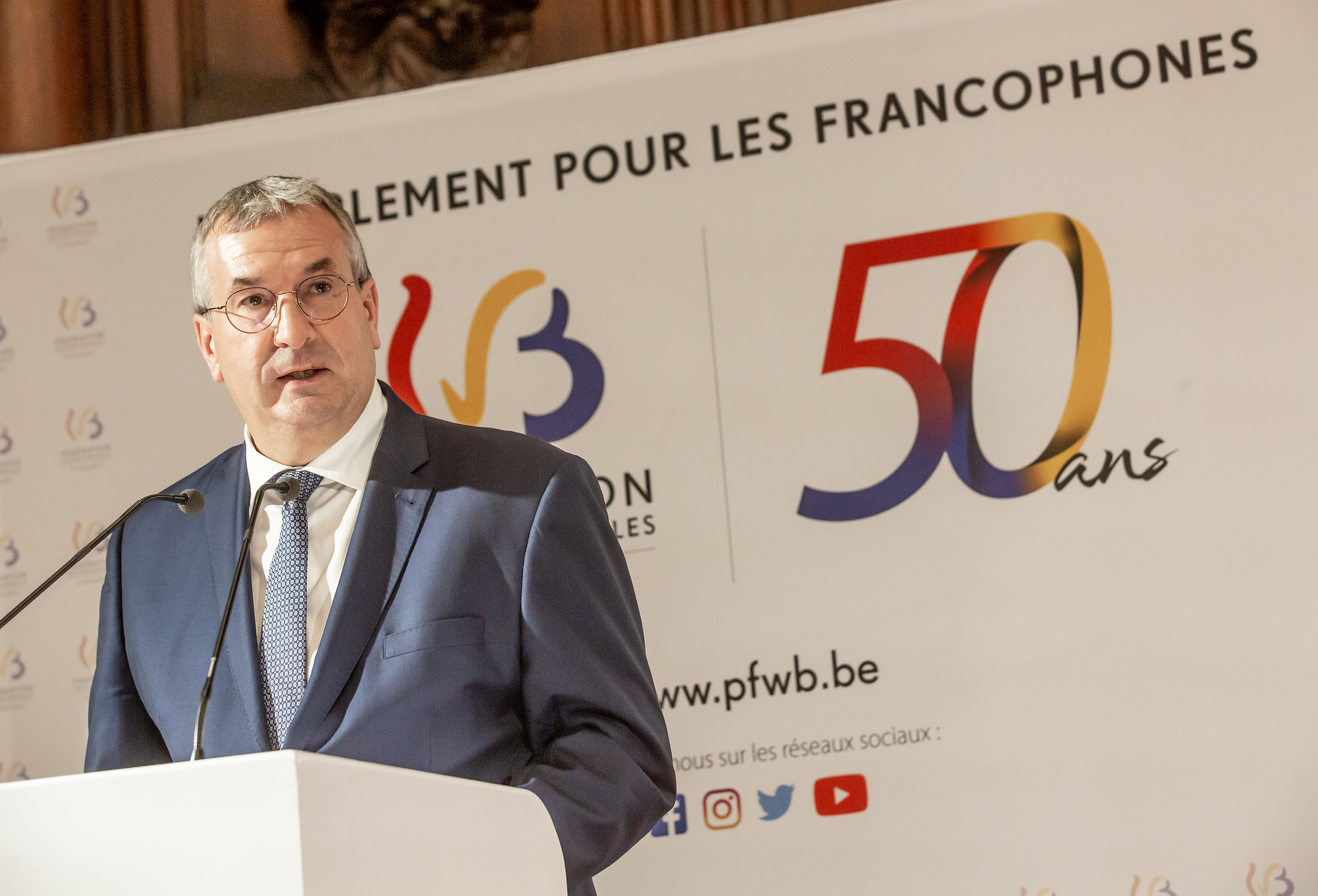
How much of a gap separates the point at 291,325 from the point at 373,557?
35cm

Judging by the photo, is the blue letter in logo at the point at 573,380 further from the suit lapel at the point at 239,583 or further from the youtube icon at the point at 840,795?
the suit lapel at the point at 239,583

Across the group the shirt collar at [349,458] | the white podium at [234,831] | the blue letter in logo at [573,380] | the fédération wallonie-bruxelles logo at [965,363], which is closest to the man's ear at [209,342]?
the shirt collar at [349,458]

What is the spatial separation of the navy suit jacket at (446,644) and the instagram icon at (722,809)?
127cm

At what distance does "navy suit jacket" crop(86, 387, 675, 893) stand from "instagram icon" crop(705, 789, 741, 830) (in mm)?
1267

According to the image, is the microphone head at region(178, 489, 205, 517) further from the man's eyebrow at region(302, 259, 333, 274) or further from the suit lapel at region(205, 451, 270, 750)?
the man's eyebrow at region(302, 259, 333, 274)

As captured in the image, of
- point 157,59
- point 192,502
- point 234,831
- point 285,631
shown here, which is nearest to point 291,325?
point 192,502

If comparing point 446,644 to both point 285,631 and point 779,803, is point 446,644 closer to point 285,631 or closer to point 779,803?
point 285,631

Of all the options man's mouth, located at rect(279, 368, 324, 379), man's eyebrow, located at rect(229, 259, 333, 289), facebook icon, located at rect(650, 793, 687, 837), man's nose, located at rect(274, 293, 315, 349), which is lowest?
facebook icon, located at rect(650, 793, 687, 837)

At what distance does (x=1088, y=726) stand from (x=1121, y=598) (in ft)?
0.91

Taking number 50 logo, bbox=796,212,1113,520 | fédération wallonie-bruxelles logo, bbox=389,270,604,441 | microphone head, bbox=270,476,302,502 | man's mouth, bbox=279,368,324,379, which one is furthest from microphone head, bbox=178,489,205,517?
number 50 logo, bbox=796,212,1113,520

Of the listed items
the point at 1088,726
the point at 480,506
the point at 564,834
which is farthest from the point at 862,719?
the point at 564,834

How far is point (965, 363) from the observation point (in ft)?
9.48

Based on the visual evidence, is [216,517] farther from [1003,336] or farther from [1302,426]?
[1302,426]

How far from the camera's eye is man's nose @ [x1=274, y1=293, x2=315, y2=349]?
1719mm
